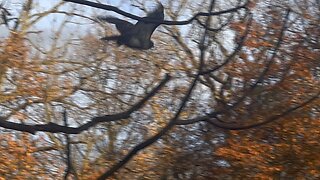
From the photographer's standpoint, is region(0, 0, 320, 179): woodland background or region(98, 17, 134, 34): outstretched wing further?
region(0, 0, 320, 179): woodland background

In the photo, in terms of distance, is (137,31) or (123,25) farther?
(123,25)

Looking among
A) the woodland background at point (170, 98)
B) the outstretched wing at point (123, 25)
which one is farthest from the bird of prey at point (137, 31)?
the woodland background at point (170, 98)

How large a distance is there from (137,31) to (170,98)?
967cm

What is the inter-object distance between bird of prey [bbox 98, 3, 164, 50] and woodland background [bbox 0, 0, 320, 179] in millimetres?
5313

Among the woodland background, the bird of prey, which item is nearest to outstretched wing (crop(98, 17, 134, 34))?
the bird of prey

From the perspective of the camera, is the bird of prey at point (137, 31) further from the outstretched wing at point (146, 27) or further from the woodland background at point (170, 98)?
the woodland background at point (170, 98)

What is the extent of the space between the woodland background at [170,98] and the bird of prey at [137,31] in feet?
17.4

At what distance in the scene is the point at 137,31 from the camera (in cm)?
593

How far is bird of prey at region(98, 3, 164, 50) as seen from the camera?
592 centimetres

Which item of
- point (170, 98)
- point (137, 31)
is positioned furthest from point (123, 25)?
point (170, 98)

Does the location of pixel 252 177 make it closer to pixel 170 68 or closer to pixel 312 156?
pixel 312 156

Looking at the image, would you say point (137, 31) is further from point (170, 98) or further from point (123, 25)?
point (170, 98)

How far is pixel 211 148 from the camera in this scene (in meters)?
15.2

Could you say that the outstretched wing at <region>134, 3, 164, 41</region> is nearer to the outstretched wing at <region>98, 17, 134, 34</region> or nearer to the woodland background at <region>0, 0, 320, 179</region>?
the outstretched wing at <region>98, 17, 134, 34</region>
